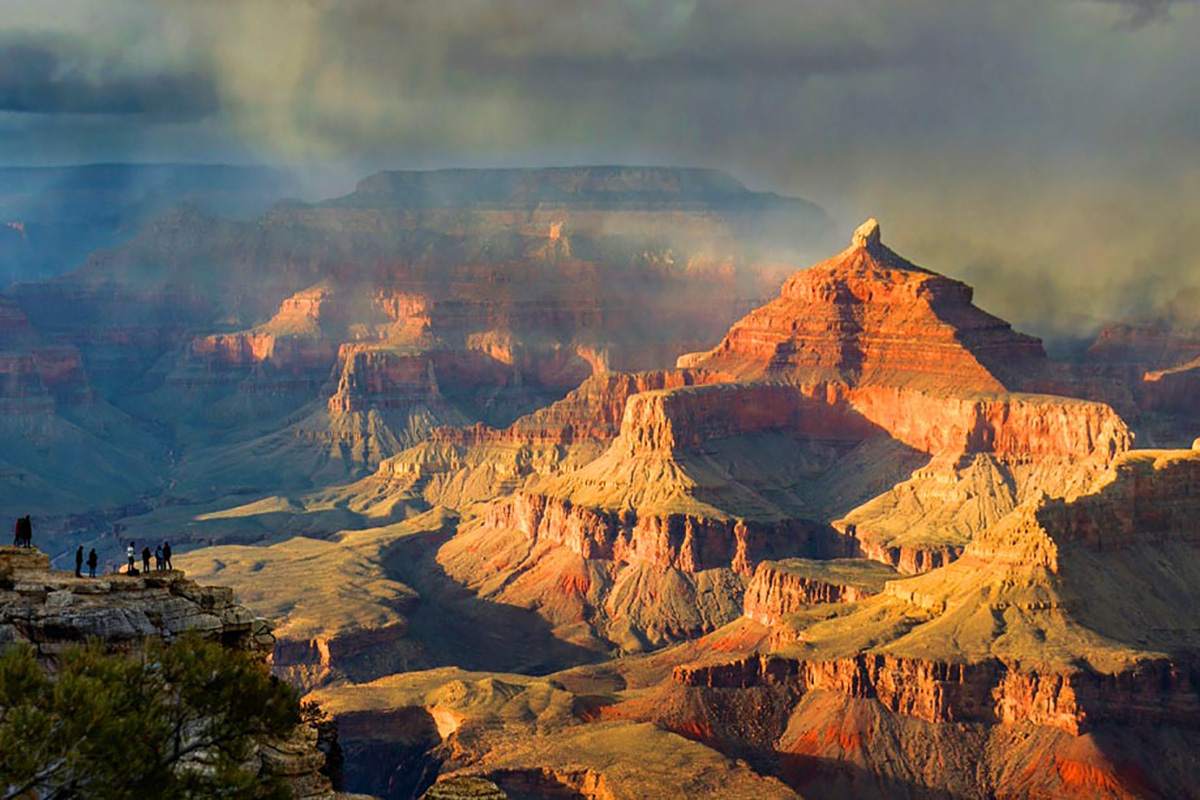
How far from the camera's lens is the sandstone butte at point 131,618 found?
46.7 meters

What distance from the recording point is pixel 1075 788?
118 meters

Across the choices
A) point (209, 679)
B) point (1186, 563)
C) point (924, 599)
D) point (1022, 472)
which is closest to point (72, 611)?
point (209, 679)

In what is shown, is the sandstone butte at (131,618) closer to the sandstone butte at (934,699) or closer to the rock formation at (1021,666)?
the sandstone butte at (934,699)

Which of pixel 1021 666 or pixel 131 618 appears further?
pixel 1021 666

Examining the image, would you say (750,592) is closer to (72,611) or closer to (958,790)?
(958,790)

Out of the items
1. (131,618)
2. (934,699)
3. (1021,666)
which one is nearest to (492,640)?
(934,699)

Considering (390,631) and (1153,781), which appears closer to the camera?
(1153,781)

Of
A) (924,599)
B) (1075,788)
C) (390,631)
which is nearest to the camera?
(1075,788)

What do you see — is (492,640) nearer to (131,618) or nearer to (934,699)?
(934,699)

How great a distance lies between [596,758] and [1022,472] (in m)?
86.1

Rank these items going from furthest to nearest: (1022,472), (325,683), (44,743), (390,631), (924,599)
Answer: (1022,472) → (390,631) → (325,683) → (924,599) → (44,743)

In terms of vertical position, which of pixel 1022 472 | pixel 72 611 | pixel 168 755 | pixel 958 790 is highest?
pixel 1022 472

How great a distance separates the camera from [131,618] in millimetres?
47656

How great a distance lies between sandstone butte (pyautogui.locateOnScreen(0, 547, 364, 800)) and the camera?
46.7m
